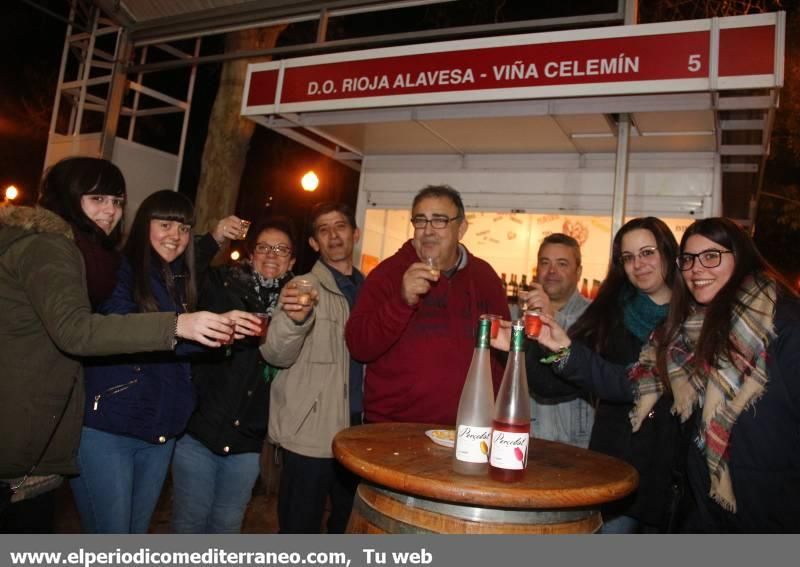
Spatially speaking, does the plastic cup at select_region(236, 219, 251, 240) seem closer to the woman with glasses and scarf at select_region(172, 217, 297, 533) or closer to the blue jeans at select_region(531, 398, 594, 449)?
the woman with glasses and scarf at select_region(172, 217, 297, 533)

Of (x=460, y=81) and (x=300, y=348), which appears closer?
(x=300, y=348)

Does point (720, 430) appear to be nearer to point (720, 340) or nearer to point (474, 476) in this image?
point (720, 340)

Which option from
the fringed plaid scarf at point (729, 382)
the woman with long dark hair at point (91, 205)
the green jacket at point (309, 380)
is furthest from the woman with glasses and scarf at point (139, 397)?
the fringed plaid scarf at point (729, 382)

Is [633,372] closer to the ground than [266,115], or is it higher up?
closer to the ground

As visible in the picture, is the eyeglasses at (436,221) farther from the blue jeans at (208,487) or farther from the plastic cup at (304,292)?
the blue jeans at (208,487)

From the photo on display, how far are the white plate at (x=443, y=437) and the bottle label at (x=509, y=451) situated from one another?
13.1 inches

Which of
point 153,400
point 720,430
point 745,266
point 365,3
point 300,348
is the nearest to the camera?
point 720,430

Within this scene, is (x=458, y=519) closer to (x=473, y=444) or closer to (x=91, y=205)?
(x=473, y=444)

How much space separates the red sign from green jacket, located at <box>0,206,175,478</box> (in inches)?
111

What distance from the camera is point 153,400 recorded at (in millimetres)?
2447

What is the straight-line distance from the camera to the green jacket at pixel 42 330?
189 cm

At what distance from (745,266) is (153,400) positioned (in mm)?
2540
